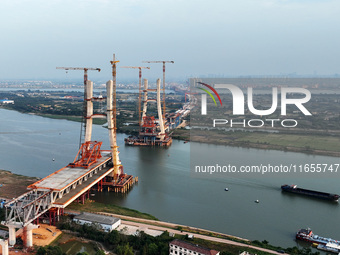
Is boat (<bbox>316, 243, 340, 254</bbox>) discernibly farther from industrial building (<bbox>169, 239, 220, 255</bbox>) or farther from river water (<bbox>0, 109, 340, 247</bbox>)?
industrial building (<bbox>169, 239, 220, 255</bbox>)

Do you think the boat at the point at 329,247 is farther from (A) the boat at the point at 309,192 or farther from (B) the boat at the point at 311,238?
(A) the boat at the point at 309,192

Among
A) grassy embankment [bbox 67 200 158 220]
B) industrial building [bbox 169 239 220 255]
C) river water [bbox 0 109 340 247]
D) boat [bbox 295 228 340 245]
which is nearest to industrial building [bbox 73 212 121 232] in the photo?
grassy embankment [bbox 67 200 158 220]

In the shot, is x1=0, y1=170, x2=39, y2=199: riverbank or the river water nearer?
the river water

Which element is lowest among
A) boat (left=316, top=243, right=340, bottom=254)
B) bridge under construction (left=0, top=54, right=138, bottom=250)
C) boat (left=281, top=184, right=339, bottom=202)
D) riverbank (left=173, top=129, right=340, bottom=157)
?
boat (left=316, top=243, right=340, bottom=254)

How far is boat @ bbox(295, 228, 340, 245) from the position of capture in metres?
6.58

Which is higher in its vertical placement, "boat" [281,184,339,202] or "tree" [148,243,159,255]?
"boat" [281,184,339,202]

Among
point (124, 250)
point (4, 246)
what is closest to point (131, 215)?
point (124, 250)

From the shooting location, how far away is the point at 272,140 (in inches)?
610

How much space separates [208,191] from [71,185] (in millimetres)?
3409

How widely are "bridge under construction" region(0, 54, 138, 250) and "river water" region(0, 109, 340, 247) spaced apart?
54 centimetres

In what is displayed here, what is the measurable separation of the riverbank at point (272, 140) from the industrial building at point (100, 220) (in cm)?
874

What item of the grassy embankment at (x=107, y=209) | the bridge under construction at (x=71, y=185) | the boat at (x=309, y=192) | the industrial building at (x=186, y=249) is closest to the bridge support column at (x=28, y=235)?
the bridge under construction at (x=71, y=185)

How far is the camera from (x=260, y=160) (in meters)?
12.3

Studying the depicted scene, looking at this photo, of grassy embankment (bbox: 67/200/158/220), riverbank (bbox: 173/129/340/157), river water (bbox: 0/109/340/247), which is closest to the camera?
river water (bbox: 0/109/340/247)
